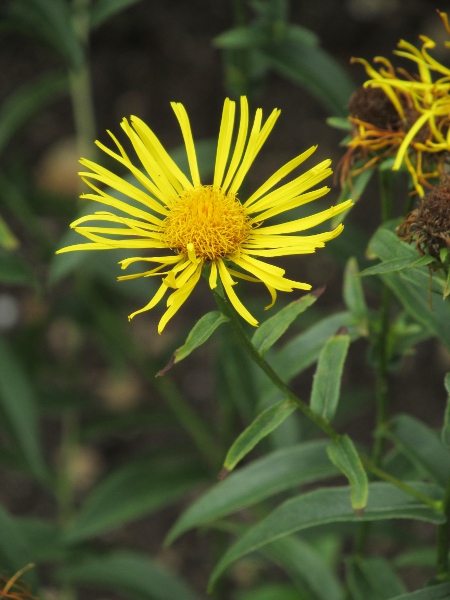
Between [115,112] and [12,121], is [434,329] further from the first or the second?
[115,112]

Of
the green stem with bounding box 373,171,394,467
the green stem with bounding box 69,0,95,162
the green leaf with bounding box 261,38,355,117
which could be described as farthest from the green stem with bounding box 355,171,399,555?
the green stem with bounding box 69,0,95,162

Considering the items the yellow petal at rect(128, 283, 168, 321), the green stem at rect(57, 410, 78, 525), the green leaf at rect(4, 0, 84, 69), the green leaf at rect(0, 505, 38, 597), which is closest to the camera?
the yellow petal at rect(128, 283, 168, 321)

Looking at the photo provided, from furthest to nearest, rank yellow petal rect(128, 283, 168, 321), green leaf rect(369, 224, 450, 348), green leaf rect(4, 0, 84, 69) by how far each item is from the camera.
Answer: green leaf rect(4, 0, 84, 69) → green leaf rect(369, 224, 450, 348) → yellow petal rect(128, 283, 168, 321)

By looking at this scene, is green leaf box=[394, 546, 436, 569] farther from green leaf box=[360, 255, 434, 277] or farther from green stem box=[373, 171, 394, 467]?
green leaf box=[360, 255, 434, 277]

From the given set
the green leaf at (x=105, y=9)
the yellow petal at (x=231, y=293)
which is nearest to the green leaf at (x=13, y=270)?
the green leaf at (x=105, y=9)

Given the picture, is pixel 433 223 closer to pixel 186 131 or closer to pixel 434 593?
pixel 186 131

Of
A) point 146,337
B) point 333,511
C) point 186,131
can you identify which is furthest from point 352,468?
point 146,337
